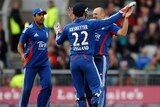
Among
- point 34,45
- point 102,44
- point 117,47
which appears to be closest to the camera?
point 102,44

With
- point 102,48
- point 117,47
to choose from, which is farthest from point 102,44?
point 117,47

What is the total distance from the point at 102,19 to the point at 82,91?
1772 mm

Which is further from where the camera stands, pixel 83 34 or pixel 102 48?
pixel 102 48

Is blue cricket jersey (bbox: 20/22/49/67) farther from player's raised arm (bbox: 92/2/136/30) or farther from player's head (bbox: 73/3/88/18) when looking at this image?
player's raised arm (bbox: 92/2/136/30)

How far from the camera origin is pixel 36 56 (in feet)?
65.9

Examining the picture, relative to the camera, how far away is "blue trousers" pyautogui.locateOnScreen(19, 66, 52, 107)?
20078 mm

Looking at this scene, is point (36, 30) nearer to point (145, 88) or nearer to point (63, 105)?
point (63, 105)

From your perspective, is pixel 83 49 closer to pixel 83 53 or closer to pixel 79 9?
pixel 83 53

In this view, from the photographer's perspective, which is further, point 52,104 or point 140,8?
point 140,8

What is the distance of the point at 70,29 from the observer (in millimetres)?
18562

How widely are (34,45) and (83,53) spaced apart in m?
1.99

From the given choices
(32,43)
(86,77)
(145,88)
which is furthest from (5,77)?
(86,77)

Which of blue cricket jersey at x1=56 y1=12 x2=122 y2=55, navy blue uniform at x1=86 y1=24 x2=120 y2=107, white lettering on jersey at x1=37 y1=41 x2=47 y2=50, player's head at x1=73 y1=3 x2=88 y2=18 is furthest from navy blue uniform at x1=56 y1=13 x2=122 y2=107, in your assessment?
white lettering on jersey at x1=37 y1=41 x2=47 y2=50

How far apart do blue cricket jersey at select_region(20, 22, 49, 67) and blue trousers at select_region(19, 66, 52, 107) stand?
0.50 feet
